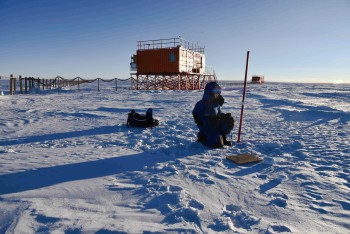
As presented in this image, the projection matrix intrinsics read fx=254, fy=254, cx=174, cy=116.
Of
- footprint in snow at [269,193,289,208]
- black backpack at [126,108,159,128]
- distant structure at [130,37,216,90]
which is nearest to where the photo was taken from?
footprint in snow at [269,193,289,208]

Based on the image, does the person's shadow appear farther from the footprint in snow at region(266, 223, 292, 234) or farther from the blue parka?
the footprint in snow at region(266, 223, 292, 234)

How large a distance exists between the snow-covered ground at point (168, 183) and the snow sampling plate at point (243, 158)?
101 mm

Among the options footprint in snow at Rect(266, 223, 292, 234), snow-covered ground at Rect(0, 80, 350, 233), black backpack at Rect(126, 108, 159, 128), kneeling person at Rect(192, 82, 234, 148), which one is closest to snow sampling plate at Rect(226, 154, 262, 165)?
snow-covered ground at Rect(0, 80, 350, 233)

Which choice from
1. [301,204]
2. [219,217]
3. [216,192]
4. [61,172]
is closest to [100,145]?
[61,172]

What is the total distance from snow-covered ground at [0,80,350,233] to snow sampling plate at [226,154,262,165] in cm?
10

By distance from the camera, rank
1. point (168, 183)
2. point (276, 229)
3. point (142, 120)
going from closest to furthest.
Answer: point (276, 229), point (168, 183), point (142, 120)

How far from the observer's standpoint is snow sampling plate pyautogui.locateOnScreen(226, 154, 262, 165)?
4.14 meters

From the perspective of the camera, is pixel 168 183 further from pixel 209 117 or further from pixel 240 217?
pixel 209 117

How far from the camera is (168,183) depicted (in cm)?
330

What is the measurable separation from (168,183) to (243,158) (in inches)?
62.6

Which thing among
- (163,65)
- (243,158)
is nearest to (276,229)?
(243,158)

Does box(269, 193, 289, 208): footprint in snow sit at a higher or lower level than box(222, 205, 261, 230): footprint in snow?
higher

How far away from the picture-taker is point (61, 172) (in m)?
3.61

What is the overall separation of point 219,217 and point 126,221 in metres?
0.90
